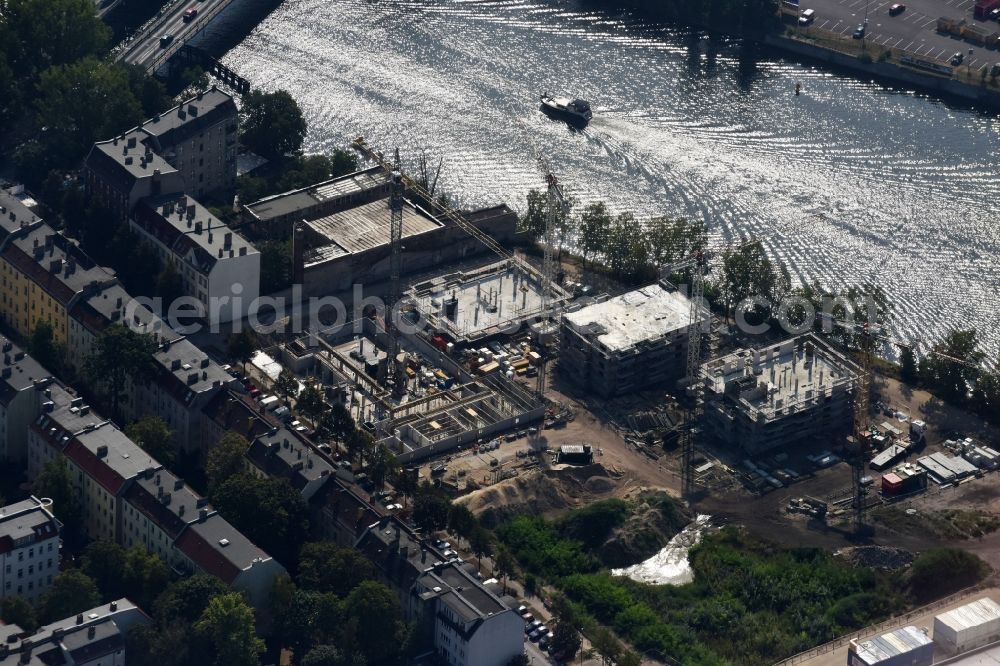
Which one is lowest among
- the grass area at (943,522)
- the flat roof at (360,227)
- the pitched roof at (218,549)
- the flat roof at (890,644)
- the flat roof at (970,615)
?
the grass area at (943,522)

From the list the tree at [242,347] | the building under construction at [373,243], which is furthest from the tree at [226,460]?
the building under construction at [373,243]

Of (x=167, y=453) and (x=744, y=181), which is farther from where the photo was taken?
(x=744, y=181)

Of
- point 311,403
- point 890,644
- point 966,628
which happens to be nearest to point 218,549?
point 311,403

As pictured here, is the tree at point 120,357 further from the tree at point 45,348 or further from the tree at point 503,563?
the tree at point 503,563

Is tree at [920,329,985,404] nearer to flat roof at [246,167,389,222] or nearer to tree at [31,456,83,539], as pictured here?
flat roof at [246,167,389,222]

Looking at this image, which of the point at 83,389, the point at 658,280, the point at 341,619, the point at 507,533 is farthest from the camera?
the point at 658,280

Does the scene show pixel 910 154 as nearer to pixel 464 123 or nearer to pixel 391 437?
pixel 464 123

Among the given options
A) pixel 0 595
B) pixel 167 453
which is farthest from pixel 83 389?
pixel 0 595
